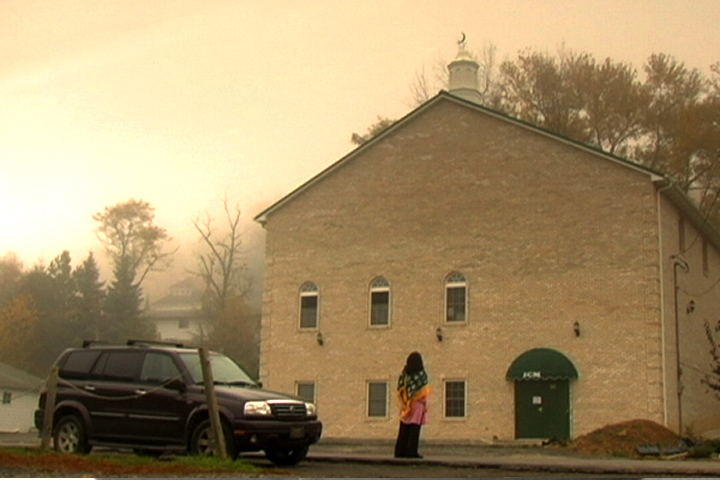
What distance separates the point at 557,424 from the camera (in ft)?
96.6

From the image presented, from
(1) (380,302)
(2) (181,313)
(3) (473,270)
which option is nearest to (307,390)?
(1) (380,302)

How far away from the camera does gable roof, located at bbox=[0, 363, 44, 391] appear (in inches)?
1935

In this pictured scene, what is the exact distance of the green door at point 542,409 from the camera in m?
29.4

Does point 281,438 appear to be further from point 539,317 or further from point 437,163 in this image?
point 437,163

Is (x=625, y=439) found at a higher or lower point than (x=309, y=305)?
lower

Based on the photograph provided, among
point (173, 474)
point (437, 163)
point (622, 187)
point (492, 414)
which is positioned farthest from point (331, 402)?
point (173, 474)

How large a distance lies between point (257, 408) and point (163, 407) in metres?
1.62

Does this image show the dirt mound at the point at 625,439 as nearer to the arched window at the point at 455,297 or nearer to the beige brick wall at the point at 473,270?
the beige brick wall at the point at 473,270

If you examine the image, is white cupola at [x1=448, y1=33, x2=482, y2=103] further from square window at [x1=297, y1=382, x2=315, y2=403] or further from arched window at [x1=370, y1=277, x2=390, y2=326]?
square window at [x1=297, y1=382, x2=315, y2=403]

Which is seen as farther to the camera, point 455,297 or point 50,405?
point 455,297

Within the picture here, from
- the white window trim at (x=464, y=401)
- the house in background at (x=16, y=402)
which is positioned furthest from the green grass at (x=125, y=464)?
the house in background at (x=16, y=402)

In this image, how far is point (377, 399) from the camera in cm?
3250

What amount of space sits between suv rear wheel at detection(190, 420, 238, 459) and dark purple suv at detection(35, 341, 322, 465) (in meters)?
0.01

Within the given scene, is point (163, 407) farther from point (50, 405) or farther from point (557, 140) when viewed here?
point (557, 140)
